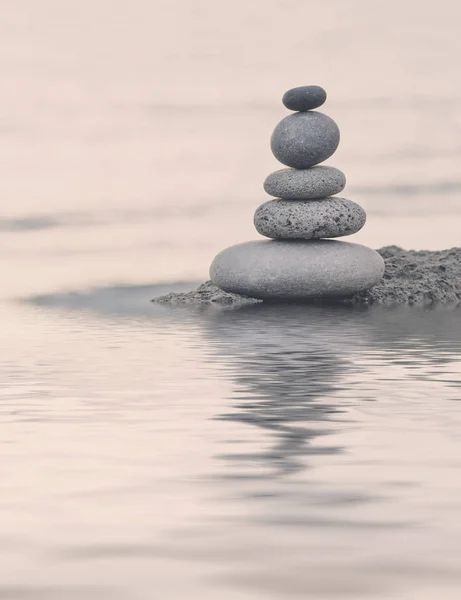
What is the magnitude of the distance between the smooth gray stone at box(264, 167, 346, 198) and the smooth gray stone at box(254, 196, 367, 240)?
0.47 ft

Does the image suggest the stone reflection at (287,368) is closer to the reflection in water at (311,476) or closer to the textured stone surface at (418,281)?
the reflection in water at (311,476)

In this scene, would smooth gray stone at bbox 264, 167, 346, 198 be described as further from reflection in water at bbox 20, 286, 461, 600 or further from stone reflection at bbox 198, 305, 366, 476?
reflection in water at bbox 20, 286, 461, 600

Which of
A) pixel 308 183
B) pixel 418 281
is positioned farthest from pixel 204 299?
pixel 418 281

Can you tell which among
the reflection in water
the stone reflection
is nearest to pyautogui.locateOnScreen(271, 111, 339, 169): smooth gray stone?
the stone reflection

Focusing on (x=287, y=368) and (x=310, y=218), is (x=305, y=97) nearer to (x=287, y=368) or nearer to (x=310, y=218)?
(x=310, y=218)

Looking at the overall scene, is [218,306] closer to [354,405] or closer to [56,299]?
[56,299]

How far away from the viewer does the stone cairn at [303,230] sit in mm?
17641

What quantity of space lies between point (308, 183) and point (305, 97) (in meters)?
1.49

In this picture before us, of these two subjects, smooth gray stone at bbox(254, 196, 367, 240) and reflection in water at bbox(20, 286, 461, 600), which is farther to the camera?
smooth gray stone at bbox(254, 196, 367, 240)

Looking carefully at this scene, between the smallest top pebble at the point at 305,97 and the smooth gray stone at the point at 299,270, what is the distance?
2338 mm

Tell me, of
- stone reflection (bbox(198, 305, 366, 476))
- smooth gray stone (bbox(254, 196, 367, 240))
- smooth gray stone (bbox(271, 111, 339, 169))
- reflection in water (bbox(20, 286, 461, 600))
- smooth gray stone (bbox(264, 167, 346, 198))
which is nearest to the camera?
reflection in water (bbox(20, 286, 461, 600))

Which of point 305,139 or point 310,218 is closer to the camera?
point 310,218

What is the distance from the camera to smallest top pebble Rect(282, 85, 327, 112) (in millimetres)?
18266

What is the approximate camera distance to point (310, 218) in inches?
704
